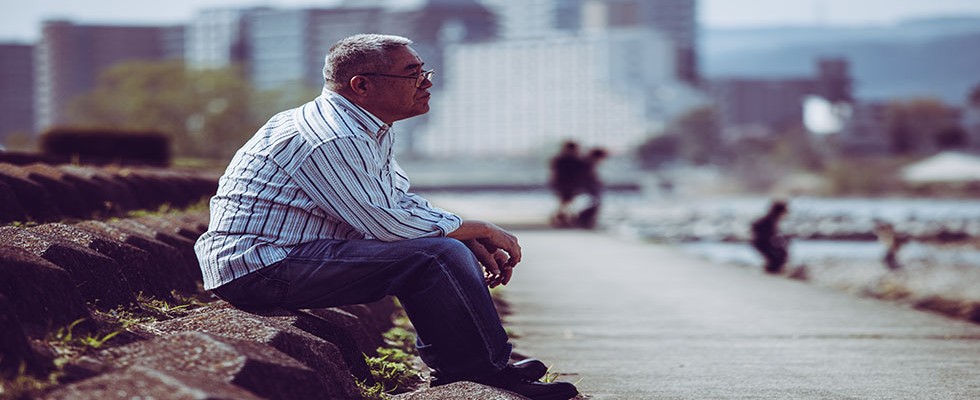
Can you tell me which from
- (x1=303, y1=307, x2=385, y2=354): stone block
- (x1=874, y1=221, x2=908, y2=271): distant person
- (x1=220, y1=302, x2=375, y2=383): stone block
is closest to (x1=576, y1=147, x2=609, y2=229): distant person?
(x1=874, y1=221, x2=908, y2=271): distant person

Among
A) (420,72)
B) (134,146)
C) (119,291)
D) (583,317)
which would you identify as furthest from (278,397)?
(134,146)

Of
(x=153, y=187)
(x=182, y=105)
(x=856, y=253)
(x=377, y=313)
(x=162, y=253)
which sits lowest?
(x=182, y=105)

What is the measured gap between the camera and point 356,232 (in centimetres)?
436

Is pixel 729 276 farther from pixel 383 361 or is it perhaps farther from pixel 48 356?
pixel 48 356

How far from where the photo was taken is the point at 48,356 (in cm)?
323

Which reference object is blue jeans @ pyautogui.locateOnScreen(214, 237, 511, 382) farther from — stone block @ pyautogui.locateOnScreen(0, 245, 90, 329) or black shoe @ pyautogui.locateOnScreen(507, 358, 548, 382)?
stone block @ pyautogui.locateOnScreen(0, 245, 90, 329)

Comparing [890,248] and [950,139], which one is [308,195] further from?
[950,139]

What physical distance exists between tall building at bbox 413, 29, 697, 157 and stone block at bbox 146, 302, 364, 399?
556ft

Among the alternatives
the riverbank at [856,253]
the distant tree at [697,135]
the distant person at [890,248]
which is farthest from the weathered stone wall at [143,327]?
the distant tree at [697,135]

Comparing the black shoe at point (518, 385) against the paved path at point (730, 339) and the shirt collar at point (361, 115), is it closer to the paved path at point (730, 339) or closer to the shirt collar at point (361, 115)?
the paved path at point (730, 339)

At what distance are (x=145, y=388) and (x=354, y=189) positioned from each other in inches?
57.4

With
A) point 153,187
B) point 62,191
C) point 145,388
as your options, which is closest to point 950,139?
point 153,187

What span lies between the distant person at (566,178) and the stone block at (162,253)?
631 inches

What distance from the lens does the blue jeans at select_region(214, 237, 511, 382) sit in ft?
13.5
